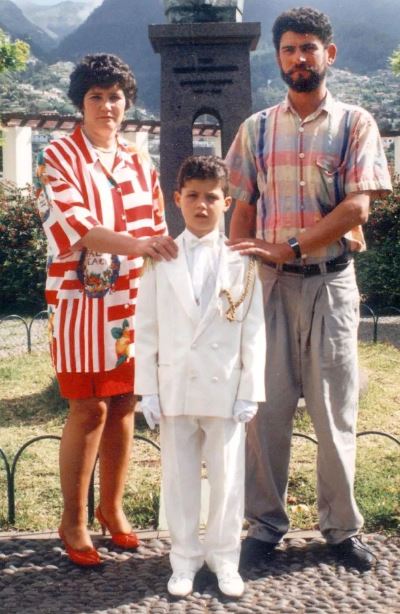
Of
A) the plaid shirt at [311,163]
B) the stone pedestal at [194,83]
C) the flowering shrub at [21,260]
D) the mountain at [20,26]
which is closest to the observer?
the plaid shirt at [311,163]

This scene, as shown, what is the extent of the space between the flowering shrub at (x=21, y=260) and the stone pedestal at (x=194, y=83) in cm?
698

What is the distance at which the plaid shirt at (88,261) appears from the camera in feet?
11.4

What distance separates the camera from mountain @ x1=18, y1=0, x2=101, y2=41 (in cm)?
5634

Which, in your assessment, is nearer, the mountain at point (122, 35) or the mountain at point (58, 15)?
the mountain at point (122, 35)

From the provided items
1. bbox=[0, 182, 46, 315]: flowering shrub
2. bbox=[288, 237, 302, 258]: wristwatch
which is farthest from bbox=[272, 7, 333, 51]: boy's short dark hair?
bbox=[0, 182, 46, 315]: flowering shrub

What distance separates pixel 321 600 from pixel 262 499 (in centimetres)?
55

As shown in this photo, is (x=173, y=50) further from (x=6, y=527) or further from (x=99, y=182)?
(x=6, y=527)

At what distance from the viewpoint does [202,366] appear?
3.23 m

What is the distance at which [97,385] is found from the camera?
3545 mm

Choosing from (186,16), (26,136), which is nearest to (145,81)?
(26,136)

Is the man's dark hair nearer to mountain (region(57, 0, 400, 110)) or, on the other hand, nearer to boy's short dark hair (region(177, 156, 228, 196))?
boy's short dark hair (region(177, 156, 228, 196))

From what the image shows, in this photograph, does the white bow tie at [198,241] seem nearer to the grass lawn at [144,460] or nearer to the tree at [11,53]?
the grass lawn at [144,460]

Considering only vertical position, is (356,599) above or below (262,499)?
below

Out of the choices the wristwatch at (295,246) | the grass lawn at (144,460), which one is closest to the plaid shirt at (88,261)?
the wristwatch at (295,246)
